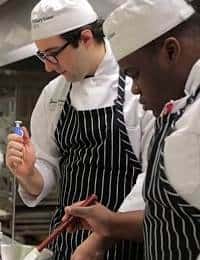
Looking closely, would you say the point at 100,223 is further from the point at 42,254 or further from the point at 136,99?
the point at 136,99

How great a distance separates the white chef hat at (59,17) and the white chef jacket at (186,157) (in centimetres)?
60

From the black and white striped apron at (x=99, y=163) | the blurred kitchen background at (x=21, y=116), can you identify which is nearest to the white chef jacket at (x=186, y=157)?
the black and white striped apron at (x=99, y=163)

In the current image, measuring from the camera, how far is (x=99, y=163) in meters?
1.37

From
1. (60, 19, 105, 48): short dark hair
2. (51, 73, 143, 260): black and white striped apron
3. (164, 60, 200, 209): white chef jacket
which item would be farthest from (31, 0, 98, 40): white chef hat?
(164, 60, 200, 209): white chef jacket

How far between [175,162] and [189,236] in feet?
0.43

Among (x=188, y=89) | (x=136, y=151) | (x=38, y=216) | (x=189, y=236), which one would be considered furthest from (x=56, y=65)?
(x=38, y=216)

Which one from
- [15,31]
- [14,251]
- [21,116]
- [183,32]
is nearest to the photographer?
[183,32]

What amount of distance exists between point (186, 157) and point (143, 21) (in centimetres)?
28

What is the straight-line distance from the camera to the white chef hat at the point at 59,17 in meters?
1.39

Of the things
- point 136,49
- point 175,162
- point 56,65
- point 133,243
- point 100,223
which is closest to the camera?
point 175,162

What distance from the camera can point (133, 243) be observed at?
130cm

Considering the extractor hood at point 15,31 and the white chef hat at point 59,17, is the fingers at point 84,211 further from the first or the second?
the extractor hood at point 15,31

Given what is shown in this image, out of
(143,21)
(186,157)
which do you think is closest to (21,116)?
(143,21)

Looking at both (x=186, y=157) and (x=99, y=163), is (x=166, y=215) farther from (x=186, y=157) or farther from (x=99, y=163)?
(x=99, y=163)
